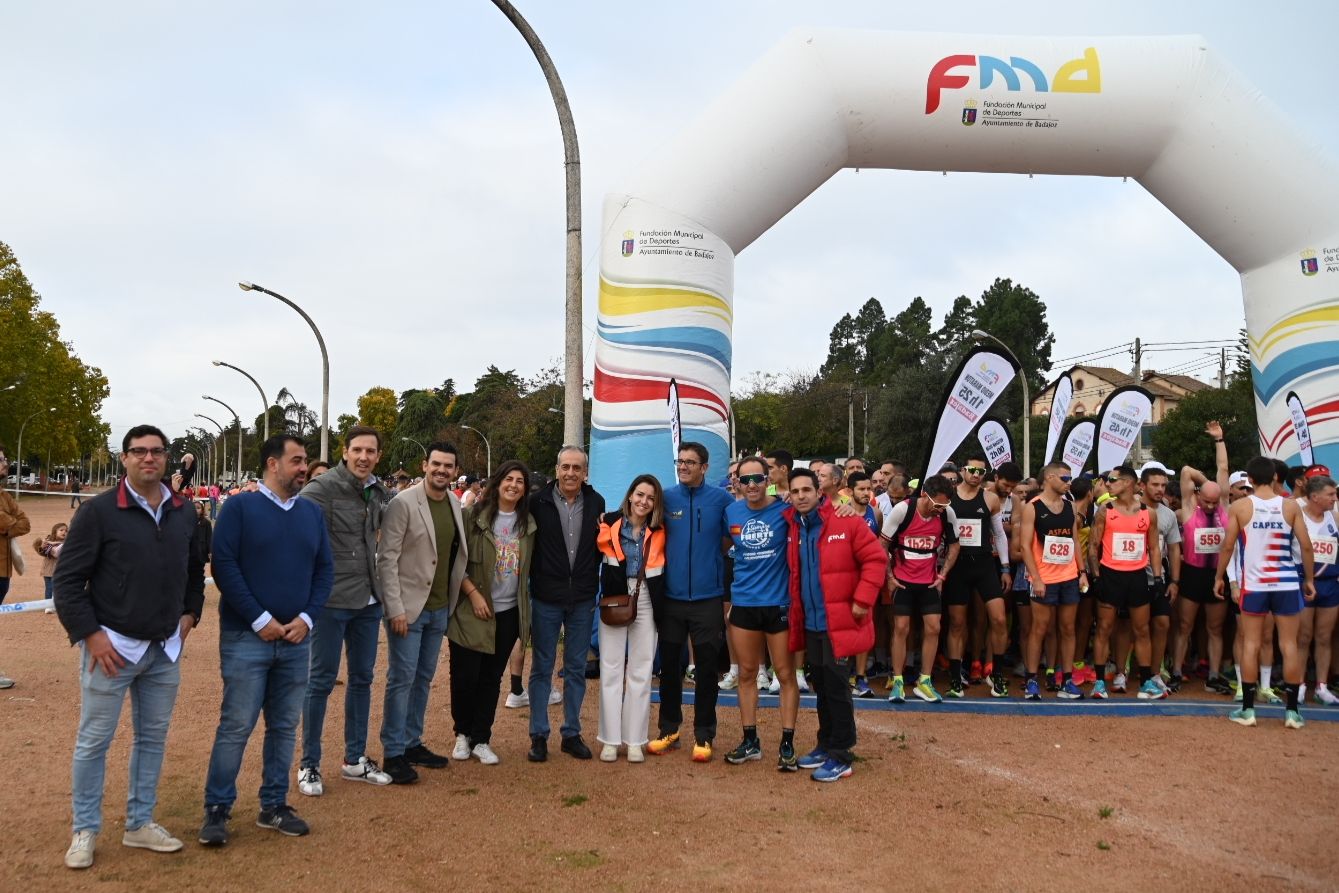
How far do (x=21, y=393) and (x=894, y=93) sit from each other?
47090 millimetres

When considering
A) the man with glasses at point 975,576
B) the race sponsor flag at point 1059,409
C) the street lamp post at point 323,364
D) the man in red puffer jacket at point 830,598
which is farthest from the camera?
the street lamp post at point 323,364

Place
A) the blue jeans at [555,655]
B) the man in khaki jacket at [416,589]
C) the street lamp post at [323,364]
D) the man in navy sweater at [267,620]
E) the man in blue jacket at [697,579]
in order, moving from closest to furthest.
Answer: the man in navy sweater at [267,620] → the man in khaki jacket at [416,589] → the blue jeans at [555,655] → the man in blue jacket at [697,579] → the street lamp post at [323,364]

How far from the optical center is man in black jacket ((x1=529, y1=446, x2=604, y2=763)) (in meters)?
Result: 6.20

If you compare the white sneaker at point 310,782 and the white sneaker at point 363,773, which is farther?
the white sneaker at point 363,773

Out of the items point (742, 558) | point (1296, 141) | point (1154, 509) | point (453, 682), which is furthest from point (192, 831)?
point (1296, 141)

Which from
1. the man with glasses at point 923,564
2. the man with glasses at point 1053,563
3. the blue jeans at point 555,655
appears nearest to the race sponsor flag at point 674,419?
the man with glasses at point 923,564

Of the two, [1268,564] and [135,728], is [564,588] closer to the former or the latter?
[135,728]

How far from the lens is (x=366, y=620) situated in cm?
536

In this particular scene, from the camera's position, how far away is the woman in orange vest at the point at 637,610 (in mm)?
6203

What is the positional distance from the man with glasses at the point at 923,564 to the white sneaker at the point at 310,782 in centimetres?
430

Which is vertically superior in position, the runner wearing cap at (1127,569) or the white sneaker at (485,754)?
the runner wearing cap at (1127,569)

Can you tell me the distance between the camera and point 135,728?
14.4 feet

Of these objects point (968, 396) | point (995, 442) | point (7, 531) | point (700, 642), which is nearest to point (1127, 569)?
point (968, 396)

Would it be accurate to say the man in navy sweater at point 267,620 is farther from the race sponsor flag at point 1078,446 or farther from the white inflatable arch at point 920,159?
the race sponsor flag at point 1078,446
